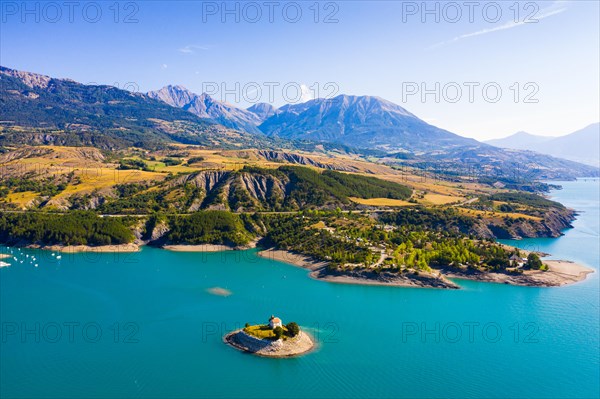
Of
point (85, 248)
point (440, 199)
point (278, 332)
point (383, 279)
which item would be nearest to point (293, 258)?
point (383, 279)

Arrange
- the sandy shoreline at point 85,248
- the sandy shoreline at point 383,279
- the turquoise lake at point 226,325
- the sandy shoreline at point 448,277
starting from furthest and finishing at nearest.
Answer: the sandy shoreline at point 85,248 < the sandy shoreline at point 448,277 < the sandy shoreline at point 383,279 < the turquoise lake at point 226,325

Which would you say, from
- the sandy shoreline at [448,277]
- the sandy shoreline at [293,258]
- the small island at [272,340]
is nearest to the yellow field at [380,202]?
the sandy shoreline at [293,258]

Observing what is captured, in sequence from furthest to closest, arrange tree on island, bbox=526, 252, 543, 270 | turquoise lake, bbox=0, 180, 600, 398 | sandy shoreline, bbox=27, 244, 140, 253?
sandy shoreline, bbox=27, 244, 140, 253 → tree on island, bbox=526, 252, 543, 270 → turquoise lake, bbox=0, 180, 600, 398

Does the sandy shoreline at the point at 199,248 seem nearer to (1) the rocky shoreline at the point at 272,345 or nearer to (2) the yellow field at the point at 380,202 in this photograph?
(1) the rocky shoreline at the point at 272,345

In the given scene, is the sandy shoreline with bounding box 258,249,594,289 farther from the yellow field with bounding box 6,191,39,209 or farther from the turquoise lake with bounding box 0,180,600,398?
the yellow field with bounding box 6,191,39,209

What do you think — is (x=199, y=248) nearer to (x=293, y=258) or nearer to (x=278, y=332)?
(x=293, y=258)

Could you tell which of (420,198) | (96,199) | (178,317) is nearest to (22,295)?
(178,317)

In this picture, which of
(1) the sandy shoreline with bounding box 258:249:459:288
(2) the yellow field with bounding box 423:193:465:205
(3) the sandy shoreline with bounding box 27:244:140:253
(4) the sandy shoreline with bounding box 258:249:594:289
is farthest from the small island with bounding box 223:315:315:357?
(2) the yellow field with bounding box 423:193:465:205
